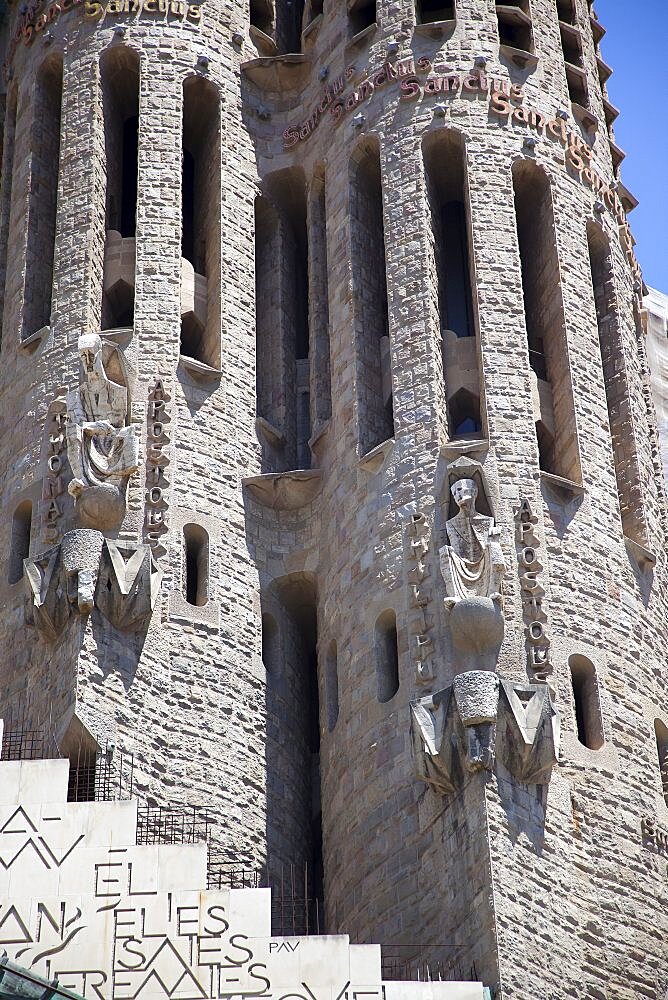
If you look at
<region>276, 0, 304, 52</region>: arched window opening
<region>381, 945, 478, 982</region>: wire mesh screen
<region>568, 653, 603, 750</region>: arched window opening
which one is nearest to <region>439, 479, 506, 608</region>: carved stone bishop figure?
<region>568, 653, 603, 750</region>: arched window opening

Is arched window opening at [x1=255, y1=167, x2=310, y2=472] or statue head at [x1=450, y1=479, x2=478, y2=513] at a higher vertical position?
arched window opening at [x1=255, y1=167, x2=310, y2=472]

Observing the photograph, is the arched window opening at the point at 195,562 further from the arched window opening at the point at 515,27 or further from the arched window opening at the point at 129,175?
the arched window opening at the point at 515,27

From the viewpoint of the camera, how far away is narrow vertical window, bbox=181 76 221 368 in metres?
46.2

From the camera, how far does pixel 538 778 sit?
3822 centimetres

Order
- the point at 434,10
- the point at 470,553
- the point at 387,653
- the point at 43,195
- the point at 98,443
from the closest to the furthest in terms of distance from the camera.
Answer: the point at 470,553 < the point at 387,653 < the point at 98,443 < the point at 434,10 < the point at 43,195

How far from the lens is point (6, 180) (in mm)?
50000

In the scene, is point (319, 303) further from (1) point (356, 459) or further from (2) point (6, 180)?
(2) point (6, 180)

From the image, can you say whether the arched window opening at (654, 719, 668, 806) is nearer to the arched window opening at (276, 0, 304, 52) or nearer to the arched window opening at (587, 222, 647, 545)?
the arched window opening at (587, 222, 647, 545)

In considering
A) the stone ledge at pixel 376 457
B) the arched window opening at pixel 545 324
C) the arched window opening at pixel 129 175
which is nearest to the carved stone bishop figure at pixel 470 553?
the stone ledge at pixel 376 457

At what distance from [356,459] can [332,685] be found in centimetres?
363

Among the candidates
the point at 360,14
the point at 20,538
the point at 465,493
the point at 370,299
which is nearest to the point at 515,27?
the point at 360,14

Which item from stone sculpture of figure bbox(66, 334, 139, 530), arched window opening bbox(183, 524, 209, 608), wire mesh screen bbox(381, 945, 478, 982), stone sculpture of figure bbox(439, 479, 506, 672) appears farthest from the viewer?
arched window opening bbox(183, 524, 209, 608)

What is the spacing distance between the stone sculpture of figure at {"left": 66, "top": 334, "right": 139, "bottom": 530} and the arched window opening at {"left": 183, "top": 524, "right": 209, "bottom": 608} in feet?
4.20

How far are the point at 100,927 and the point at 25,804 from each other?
208 centimetres
